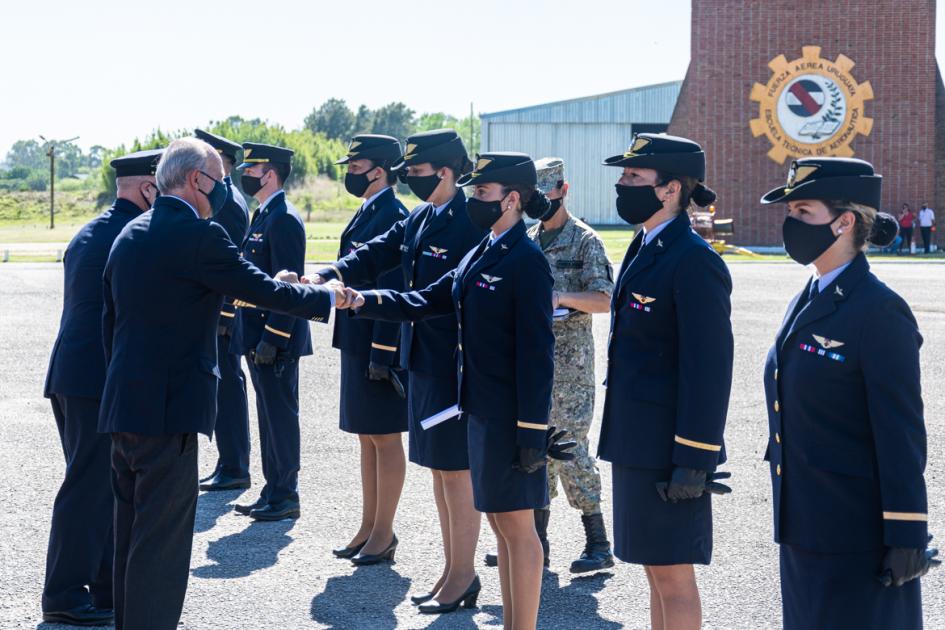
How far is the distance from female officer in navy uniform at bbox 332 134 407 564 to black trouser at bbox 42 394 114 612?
4.74 feet

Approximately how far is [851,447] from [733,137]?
36729 millimetres

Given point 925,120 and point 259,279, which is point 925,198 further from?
point 259,279

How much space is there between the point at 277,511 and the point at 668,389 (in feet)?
12.2

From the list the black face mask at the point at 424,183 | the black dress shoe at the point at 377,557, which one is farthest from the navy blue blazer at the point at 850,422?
the black dress shoe at the point at 377,557

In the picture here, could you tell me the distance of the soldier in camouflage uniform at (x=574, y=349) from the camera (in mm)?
6398

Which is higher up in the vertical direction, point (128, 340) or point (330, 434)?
point (128, 340)

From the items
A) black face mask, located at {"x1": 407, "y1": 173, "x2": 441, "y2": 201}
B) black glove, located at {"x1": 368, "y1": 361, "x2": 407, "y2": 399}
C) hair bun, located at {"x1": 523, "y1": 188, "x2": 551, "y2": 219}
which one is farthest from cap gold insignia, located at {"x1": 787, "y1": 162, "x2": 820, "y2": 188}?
black glove, located at {"x1": 368, "y1": 361, "x2": 407, "y2": 399}

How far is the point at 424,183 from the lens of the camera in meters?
6.07

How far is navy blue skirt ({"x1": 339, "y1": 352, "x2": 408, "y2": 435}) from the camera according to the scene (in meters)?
6.51

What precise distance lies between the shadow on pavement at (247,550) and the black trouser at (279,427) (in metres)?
0.25

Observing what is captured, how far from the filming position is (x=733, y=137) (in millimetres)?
38969

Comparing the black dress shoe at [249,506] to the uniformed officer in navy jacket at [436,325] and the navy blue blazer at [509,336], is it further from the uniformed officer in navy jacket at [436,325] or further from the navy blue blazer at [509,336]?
the navy blue blazer at [509,336]

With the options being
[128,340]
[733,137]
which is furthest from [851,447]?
[733,137]

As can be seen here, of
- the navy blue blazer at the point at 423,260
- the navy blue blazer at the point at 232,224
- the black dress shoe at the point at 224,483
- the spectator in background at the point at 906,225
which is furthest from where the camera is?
the spectator in background at the point at 906,225
